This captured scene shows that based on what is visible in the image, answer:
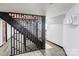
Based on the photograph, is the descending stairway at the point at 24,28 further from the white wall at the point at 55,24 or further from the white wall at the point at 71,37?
the white wall at the point at 71,37

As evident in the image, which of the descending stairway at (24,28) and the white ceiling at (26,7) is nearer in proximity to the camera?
the white ceiling at (26,7)

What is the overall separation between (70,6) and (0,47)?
3.31ft

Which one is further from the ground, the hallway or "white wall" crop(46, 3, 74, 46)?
"white wall" crop(46, 3, 74, 46)

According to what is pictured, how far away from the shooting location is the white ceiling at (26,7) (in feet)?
3.63

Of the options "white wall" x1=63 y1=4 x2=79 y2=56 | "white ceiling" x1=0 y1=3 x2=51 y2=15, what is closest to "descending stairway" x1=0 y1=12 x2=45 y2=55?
"white ceiling" x1=0 y1=3 x2=51 y2=15

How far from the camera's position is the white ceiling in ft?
3.63

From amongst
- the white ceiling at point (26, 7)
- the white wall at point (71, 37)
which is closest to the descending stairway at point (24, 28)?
the white ceiling at point (26, 7)

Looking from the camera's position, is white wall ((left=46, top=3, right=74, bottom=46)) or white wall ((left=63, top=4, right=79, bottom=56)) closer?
white wall ((left=63, top=4, right=79, bottom=56))

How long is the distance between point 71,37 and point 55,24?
28 centimetres

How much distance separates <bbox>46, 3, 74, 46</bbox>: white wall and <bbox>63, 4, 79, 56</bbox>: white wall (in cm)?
6

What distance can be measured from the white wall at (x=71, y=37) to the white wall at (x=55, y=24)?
0.06m

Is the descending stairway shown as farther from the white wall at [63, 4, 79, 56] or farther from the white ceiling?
the white wall at [63, 4, 79, 56]

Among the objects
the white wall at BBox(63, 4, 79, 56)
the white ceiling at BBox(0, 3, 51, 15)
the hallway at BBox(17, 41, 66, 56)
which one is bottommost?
the hallway at BBox(17, 41, 66, 56)

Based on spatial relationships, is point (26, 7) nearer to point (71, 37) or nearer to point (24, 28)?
point (24, 28)
